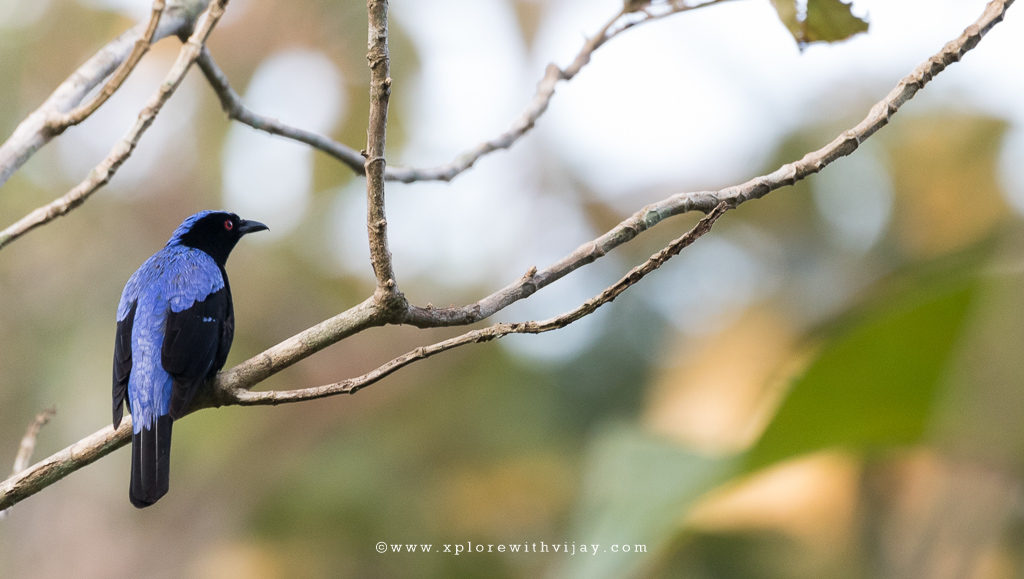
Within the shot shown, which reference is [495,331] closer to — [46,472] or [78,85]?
[46,472]

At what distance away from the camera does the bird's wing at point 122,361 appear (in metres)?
3.38

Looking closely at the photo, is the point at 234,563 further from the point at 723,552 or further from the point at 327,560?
the point at 723,552

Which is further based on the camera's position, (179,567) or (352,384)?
(179,567)

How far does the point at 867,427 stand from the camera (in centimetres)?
360

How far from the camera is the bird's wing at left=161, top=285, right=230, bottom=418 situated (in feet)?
10.6

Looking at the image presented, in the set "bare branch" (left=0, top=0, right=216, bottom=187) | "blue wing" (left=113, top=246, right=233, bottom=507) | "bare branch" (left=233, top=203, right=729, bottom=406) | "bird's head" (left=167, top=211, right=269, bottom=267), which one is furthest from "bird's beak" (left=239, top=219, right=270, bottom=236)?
"bare branch" (left=233, top=203, right=729, bottom=406)

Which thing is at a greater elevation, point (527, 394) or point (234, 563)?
point (527, 394)

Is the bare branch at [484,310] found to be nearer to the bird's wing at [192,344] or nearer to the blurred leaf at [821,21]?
the bird's wing at [192,344]

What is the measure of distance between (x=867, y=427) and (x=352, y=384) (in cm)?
225

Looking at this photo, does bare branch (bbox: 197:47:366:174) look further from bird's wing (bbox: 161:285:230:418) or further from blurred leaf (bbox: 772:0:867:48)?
blurred leaf (bbox: 772:0:867:48)

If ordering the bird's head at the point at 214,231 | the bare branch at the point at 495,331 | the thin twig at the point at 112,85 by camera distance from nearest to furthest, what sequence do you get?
1. the bare branch at the point at 495,331
2. the thin twig at the point at 112,85
3. the bird's head at the point at 214,231

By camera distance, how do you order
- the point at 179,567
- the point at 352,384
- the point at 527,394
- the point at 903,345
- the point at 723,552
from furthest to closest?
the point at 527,394
the point at 179,567
the point at 723,552
the point at 903,345
the point at 352,384

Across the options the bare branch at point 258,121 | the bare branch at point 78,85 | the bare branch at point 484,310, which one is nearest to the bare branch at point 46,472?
the bare branch at point 484,310

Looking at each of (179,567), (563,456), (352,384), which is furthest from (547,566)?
(352,384)
